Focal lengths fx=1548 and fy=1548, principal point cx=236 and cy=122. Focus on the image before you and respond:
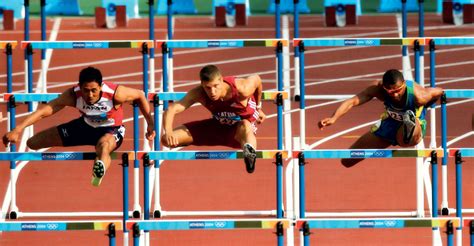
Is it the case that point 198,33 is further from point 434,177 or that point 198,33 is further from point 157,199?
point 434,177

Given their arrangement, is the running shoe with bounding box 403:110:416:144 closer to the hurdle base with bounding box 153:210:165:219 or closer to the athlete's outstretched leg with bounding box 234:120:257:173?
the athlete's outstretched leg with bounding box 234:120:257:173

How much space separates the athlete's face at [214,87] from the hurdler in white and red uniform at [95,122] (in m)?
0.88

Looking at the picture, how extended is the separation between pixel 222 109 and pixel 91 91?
4.13ft

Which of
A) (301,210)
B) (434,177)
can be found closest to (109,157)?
(301,210)

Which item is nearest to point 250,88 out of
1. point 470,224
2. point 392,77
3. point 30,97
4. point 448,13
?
point 392,77

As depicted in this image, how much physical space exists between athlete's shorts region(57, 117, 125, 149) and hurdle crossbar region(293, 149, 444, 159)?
1756mm

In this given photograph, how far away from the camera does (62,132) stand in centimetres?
1472

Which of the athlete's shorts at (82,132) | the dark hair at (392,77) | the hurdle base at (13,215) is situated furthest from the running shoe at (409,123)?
the hurdle base at (13,215)

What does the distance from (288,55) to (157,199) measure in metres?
6.40

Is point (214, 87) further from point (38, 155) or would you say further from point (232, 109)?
point (38, 155)

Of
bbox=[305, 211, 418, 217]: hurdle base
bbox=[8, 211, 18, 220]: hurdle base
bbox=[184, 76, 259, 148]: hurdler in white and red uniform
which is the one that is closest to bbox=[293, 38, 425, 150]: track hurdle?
bbox=[184, 76, 259, 148]: hurdler in white and red uniform

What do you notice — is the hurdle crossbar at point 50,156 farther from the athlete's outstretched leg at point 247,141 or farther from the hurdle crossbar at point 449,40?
the hurdle crossbar at point 449,40

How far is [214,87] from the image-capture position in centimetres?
1419

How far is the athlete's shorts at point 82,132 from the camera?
14.5 meters
